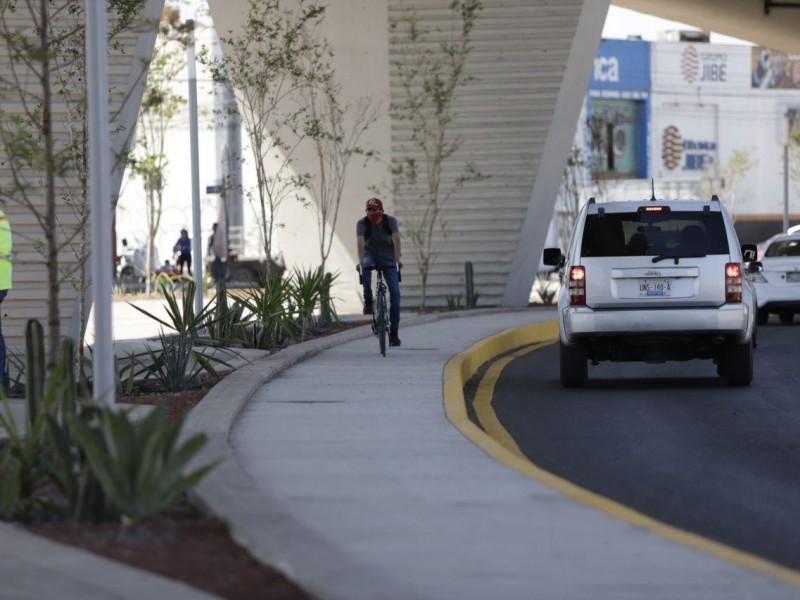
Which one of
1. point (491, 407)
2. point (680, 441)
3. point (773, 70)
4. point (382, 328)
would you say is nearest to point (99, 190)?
point (680, 441)

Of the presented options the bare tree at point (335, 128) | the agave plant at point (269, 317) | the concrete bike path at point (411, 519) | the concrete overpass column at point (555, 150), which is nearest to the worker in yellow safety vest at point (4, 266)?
the concrete bike path at point (411, 519)

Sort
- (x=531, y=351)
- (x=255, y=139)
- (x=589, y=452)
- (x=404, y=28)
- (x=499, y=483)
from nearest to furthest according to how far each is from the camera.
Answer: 1. (x=499, y=483)
2. (x=589, y=452)
3. (x=531, y=351)
4. (x=255, y=139)
5. (x=404, y=28)

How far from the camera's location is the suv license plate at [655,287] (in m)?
15.2

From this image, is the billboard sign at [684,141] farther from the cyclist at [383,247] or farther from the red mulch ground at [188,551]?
the red mulch ground at [188,551]

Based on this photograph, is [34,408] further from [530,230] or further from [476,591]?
[530,230]

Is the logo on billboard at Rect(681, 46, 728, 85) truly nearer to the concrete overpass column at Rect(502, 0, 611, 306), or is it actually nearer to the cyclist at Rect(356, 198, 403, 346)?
the concrete overpass column at Rect(502, 0, 611, 306)

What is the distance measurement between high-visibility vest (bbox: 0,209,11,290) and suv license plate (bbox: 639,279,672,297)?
18.4 feet

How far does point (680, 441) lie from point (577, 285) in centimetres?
363

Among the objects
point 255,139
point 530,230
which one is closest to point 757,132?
point 530,230

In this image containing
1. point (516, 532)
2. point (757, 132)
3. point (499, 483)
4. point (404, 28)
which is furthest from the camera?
point (757, 132)

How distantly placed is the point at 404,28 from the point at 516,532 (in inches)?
923

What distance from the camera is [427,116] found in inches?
1182

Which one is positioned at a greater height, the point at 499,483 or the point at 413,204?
the point at 413,204

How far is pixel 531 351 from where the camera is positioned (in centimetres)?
2127
